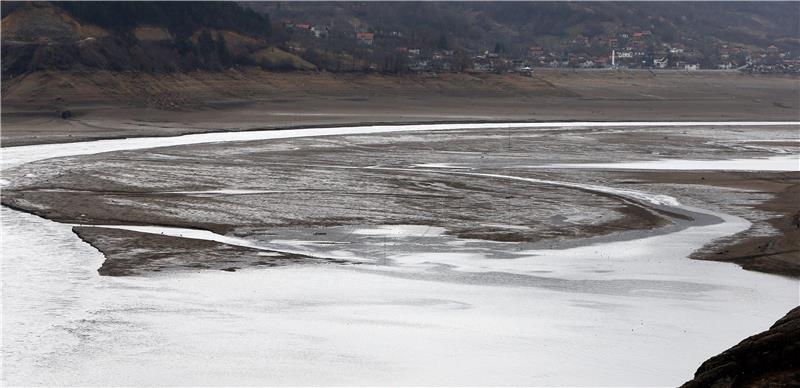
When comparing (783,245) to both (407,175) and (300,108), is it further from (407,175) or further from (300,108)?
(300,108)

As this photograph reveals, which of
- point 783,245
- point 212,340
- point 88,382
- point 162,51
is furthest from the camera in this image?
point 162,51

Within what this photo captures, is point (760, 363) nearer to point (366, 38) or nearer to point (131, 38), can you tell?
point (131, 38)

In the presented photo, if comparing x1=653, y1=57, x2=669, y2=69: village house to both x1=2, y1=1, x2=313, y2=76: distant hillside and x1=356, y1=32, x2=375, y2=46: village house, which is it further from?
x1=2, y1=1, x2=313, y2=76: distant hillside

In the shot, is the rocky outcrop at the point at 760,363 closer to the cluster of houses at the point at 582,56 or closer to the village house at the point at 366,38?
the cluster of houses at the point at 582,56

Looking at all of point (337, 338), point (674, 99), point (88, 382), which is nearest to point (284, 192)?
point (337, 338)

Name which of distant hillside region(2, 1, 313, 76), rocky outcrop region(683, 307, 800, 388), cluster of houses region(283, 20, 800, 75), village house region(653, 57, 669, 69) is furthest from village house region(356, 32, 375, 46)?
rocky outcrop region(683, 307, 800, 388)
